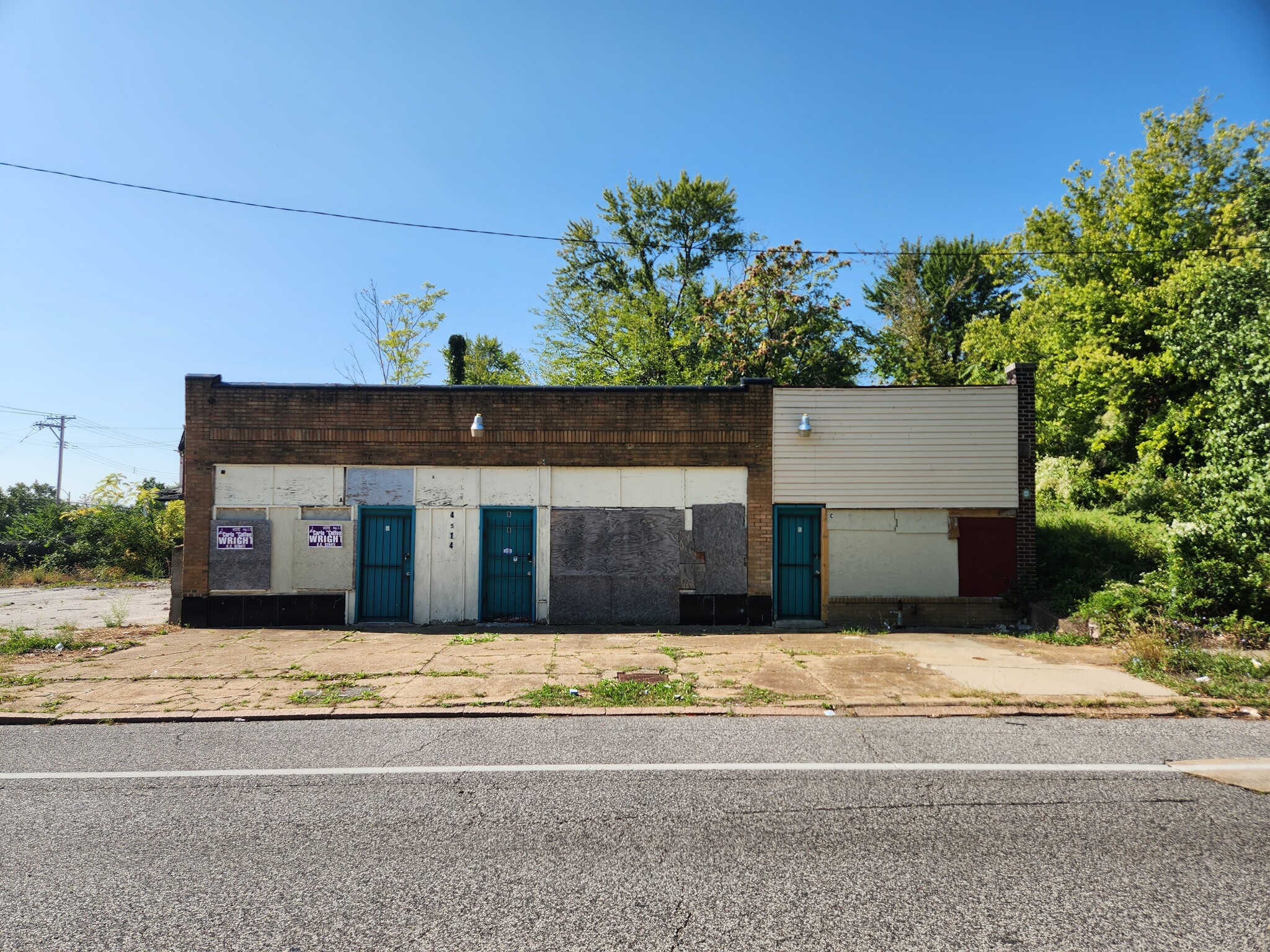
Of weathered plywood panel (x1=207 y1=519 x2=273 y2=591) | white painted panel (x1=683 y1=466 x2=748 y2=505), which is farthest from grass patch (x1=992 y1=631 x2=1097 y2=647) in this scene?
weathered plywood panel (x1=207 y1=519 x2=273 y2=591)

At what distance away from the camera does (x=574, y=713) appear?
7418mm

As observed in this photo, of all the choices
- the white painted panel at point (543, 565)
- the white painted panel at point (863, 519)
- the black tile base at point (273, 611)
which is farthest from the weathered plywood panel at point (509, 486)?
the white painted panel at point (863, 519)

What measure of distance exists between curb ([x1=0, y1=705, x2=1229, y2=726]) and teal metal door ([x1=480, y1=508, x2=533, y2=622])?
5.71m

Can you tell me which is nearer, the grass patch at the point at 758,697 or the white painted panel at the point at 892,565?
the grass patch at the point at 758,697

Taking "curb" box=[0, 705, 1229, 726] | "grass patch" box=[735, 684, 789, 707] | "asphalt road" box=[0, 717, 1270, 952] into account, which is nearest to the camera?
"asphalt road" box=[0, 717, 1270, 952]

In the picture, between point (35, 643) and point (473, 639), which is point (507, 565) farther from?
point (35, 643)

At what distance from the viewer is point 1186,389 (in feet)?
66.0

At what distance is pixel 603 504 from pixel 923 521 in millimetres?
6007

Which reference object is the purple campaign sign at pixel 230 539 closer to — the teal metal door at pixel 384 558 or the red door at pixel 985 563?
the teal metal door at pixel 384 558

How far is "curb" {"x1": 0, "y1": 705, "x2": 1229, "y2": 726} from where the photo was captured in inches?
288

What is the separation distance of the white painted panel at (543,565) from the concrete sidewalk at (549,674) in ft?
2.90

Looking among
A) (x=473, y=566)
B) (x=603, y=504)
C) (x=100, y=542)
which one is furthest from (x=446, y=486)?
(x=100, y=542)

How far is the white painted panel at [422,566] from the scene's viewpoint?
43.4ft

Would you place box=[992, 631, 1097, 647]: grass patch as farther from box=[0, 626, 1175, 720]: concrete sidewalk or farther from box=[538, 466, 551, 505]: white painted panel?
box=[538, 466, 551, 505]: white painted panel
